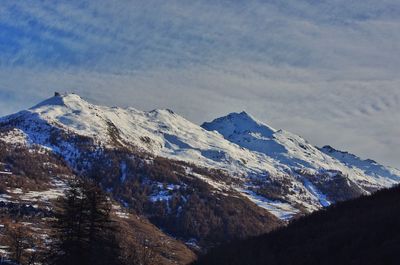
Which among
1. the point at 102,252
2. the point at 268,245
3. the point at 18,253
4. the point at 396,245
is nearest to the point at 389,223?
the point at 396,245

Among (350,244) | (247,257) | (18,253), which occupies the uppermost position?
(350,244)

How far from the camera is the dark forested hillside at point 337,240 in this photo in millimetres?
36812

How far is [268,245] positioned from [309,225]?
17.2ft

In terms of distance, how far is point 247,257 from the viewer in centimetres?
4791

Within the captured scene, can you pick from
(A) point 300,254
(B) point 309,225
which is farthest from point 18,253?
(A) point 300,254

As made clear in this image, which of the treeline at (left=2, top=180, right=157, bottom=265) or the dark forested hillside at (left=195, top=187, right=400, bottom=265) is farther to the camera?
the treeline at (left=2, top=180, right=157, bottom=265)

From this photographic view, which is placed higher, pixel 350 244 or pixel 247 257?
pixel 350 244

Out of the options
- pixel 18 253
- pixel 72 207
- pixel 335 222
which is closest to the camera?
pixel 72 207

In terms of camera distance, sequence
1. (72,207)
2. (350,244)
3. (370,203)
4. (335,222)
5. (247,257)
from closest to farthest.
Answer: (350,244)
(72,207)
(247,257)
(335,222)
(370,203)

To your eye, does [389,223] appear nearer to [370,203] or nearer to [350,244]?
[350,244]

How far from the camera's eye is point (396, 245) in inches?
1350

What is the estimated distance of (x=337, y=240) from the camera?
41.7 metres

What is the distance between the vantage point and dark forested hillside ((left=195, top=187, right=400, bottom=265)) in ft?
121

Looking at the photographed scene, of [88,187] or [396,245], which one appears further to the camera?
[88,187]
